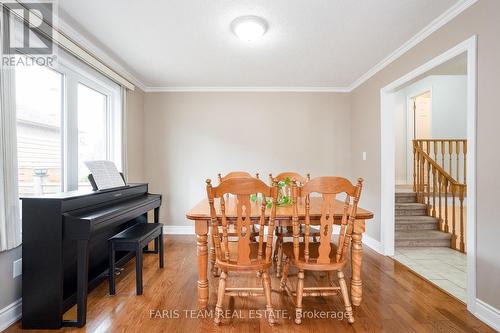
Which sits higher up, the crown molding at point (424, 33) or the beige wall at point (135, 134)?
the crown molding at point (424, 33)

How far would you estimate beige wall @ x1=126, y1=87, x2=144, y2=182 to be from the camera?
3867 millimetres

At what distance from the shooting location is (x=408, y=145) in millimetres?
5992

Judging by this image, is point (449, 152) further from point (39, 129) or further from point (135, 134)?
point (39, 129)

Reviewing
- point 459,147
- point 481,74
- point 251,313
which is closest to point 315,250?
point 251,313

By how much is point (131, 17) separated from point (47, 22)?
0.71m

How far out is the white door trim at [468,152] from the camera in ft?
6.57

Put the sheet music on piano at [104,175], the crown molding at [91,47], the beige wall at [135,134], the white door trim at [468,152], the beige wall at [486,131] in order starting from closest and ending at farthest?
the beige wall at [486,131] → the white door trim at [468,152] → the crown molding at [91,47] → the sheet music on piano at [104,175] → the beige wall at [135,134]

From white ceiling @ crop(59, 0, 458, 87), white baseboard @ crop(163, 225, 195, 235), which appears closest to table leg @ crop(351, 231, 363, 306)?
white ceiling @ crop(59, 0, 458, 87)

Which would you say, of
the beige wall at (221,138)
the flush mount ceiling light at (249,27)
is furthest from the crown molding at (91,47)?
the flush mount ceiling light at (249,27)

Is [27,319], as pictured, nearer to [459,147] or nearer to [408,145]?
[459,147]

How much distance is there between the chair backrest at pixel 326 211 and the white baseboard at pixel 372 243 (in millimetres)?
1834

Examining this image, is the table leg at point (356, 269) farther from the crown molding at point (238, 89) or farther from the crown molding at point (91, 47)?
the crown molding at point (91, 47)

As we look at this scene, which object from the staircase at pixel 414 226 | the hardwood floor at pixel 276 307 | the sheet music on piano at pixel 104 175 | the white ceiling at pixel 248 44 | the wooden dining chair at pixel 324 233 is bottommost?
the hardwood floor at pixel 276 307

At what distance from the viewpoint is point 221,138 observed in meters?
4.40
